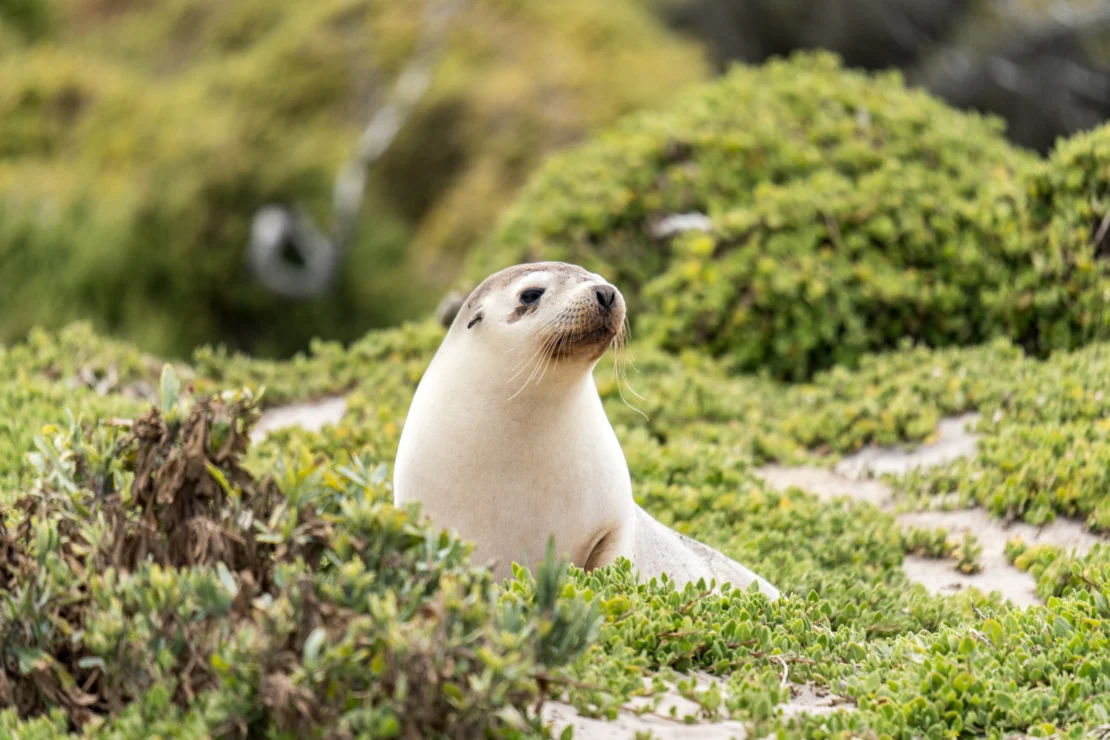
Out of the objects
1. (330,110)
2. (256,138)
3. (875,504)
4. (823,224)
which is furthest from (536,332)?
(330,110)

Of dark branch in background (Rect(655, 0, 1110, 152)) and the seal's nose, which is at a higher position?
the seal's nose

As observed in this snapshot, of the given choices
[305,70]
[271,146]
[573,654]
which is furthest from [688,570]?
[305,70]

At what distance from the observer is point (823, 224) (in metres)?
9.12

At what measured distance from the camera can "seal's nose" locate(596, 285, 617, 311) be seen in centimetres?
420

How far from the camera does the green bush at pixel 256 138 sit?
542 inches

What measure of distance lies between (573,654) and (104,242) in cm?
1188

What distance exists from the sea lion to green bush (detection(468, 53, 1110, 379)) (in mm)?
4655

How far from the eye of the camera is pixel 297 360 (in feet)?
28.2

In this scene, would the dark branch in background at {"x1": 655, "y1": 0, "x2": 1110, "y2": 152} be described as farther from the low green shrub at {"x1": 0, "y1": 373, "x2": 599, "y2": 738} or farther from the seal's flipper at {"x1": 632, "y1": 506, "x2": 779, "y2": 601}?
the low green shrub at {"x1": 0, "y1": 373, "x2": 599, "y2": 738}

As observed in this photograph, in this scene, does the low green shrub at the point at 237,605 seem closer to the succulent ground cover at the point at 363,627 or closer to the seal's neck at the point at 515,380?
the succulent ground cover at the point at 363,627

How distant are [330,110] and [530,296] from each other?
12714 millimetres

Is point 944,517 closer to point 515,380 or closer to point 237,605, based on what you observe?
point 515,380

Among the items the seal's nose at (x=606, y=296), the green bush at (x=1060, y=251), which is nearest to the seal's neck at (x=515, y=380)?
the seal's nose at (x=606, y=296)

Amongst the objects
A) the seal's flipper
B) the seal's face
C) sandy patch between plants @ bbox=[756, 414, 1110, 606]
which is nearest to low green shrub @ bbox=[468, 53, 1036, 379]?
sandy patch between plants @ bbox=[756, 414, 1110, 606]
